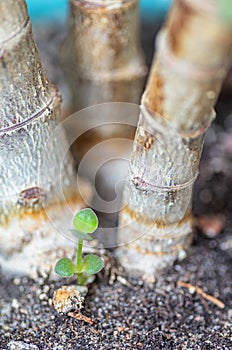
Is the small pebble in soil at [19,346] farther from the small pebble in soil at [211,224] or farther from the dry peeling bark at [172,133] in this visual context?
the small pebble in soil at [211,224]

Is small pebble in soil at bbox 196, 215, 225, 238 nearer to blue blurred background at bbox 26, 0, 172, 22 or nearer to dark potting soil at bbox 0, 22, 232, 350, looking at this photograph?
dark potting soil at bbox 0, 22, 232, 350

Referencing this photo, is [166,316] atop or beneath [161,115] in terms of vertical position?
beneath

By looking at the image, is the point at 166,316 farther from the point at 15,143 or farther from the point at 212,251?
the point at 15,143

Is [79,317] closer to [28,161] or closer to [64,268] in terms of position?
[64,268]

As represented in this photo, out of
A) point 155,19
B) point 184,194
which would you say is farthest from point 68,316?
point 155,19

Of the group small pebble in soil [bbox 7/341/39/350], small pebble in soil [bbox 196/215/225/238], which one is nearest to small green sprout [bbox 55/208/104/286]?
small pebble in soil [bbox 7/341/39/350]

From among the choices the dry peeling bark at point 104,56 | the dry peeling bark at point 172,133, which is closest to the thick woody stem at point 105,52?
the dry peeling bark at point 104,56
